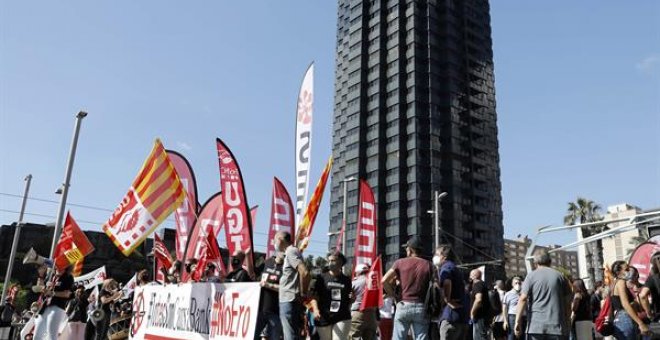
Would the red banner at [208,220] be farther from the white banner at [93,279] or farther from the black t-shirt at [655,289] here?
the black t-shirt at [655,289]

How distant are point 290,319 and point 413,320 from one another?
1554 millimetres

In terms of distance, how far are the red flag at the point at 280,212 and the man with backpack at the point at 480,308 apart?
3.99 metres

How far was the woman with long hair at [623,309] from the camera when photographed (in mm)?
7027

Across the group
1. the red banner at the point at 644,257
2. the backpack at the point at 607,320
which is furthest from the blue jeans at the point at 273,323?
the red banner at the point at 644,257

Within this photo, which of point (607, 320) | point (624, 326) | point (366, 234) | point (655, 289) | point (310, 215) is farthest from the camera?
point (366, 234)

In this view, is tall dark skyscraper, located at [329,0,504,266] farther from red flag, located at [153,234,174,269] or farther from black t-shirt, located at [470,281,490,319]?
black t-shirt, located at [470,281,490,319]

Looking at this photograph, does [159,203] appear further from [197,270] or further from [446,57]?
[446,57]

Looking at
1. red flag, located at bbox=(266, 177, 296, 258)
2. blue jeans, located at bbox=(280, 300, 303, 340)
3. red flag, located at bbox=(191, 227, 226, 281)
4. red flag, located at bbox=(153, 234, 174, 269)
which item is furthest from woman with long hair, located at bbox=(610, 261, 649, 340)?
red flag, located at bbox=(153, 234, 174, 269)

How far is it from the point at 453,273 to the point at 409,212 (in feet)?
242

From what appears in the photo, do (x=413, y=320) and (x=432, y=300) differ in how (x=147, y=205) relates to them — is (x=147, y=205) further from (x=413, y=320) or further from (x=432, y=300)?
(x=432, y=300)

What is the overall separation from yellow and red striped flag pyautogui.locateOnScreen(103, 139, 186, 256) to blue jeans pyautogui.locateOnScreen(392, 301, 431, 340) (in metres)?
5.43

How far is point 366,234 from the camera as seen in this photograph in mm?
13547

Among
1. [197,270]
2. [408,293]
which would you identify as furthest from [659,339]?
[197,270]

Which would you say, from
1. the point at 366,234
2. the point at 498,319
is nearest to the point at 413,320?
the point at 498,319
